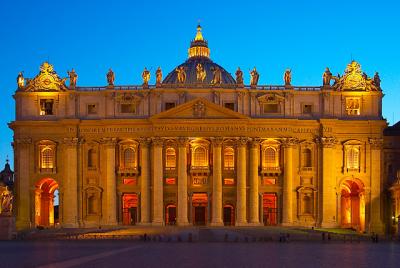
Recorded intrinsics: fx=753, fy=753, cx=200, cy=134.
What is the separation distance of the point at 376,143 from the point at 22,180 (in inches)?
1674

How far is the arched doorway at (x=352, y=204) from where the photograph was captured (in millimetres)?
91438

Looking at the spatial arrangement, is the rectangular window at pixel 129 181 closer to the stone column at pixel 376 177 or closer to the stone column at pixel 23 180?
the stone column at pixel 23 180

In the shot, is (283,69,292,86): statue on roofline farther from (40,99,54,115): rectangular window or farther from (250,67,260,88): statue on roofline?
(40,99,54,115): rectangular window

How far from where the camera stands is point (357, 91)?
91.3 meters

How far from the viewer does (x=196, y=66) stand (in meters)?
108

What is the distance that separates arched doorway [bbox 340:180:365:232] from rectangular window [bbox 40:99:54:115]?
120ft

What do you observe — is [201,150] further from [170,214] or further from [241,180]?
[170,214]

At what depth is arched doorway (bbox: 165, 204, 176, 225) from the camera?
89938 millimetres

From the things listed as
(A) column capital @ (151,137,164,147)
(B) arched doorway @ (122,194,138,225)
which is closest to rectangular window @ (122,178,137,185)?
(B) arched doorway @ (122,194,138,225)

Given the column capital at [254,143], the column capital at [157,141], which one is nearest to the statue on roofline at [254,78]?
the column capital at [254,143]

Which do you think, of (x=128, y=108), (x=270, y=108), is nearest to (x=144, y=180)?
(x=128, y=108)

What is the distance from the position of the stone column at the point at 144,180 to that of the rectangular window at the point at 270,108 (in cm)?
1457

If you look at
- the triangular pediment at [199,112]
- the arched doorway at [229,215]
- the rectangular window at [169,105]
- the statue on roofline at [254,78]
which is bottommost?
the arched doorway at [229,215]

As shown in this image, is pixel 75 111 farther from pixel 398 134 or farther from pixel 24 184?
pixel 398 134
